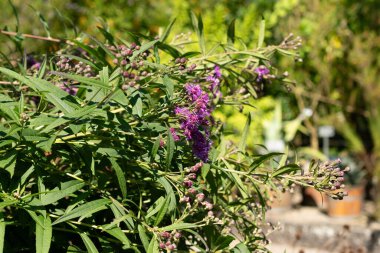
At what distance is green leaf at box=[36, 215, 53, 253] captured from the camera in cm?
125

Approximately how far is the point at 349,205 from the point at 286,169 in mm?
6988

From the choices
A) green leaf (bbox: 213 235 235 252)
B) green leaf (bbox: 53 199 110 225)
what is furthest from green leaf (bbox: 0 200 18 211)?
green leaf (bbox: 213 235 235 252)

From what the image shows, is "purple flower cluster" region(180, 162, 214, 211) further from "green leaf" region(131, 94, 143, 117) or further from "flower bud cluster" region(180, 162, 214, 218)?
"green leaf" region(131, 94, 143, 117)

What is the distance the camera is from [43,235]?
4.19 feet

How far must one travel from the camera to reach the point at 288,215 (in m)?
8.41

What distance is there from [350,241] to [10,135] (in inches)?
188

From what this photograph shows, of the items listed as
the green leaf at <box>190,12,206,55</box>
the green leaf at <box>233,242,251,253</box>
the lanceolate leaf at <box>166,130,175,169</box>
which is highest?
the green leaf at <box>190,12,206,55</box>

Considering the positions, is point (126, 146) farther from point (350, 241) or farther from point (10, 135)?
point (350, 241)

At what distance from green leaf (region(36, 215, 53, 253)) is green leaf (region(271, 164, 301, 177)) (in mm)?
580

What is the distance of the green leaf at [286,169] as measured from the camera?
1435 millimetres

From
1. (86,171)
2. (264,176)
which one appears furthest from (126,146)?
(264,176)

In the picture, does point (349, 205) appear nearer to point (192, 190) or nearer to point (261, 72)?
point (261, 72)

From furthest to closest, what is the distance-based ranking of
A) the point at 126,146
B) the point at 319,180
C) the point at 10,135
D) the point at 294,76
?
1. the point at 294,76
2. the point at 126,146
3. the point at 319,180
4. the point at 10,135

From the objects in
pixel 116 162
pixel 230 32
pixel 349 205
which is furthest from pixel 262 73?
pixel 349 205
